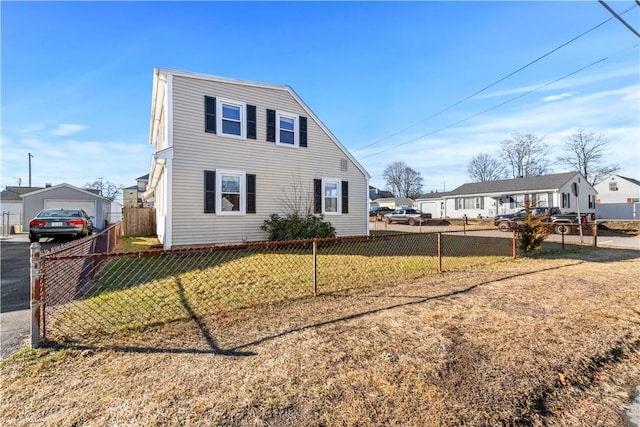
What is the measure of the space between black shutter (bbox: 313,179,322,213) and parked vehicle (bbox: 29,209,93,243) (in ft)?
31.6

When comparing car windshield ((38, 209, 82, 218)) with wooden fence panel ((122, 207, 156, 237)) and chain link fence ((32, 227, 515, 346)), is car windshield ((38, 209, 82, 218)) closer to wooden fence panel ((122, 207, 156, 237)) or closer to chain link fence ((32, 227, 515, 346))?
wooden fence panel ((122, 207, 156, 237))

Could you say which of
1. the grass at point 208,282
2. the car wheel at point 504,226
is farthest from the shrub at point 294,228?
the car wheel at point 504,226

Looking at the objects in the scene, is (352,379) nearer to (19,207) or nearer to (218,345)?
(218,345)

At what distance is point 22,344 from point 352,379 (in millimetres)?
3498

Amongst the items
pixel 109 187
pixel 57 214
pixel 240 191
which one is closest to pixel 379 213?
pixel 240 191

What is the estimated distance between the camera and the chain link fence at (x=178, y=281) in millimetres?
3561

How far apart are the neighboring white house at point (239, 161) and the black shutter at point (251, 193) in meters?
0.04

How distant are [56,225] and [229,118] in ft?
26.4

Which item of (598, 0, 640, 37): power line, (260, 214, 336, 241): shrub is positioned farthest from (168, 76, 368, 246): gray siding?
(598, 0, 640, 37): power line

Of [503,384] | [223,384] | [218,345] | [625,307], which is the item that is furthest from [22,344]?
[625,307]

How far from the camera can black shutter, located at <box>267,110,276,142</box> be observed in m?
12.0

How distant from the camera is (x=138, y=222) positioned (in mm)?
15969

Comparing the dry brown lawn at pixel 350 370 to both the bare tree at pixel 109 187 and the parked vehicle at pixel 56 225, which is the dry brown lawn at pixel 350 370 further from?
the bare tree at pixel 109 187

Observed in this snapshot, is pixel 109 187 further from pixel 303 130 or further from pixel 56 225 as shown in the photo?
pixel 303 130
